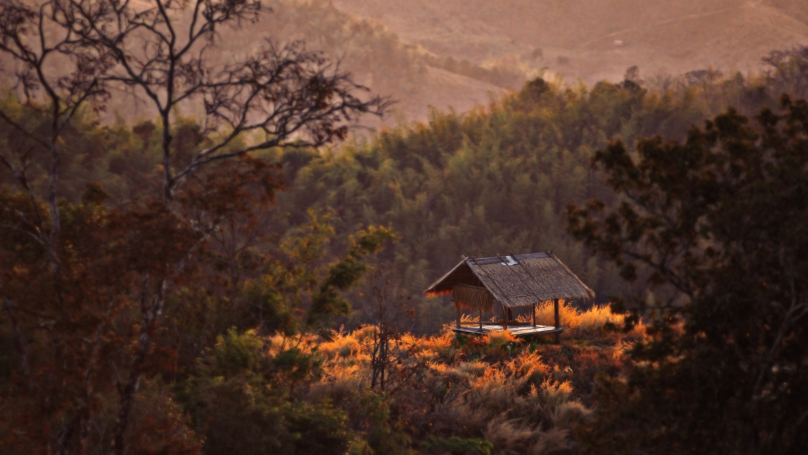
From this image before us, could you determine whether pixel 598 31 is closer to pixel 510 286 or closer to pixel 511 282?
pixel 511 282

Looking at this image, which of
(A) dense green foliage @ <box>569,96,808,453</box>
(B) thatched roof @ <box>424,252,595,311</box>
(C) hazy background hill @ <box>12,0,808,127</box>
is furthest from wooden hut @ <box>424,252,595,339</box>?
(C) hazy background hill @ <box>12,0,808,127</box>

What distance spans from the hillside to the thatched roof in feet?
276

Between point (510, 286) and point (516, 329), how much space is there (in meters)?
1.43

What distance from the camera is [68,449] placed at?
25.9 ft

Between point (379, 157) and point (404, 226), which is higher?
point (379, 157)

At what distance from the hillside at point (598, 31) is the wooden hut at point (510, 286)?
276 feet

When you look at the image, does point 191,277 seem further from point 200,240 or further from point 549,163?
point 549,163

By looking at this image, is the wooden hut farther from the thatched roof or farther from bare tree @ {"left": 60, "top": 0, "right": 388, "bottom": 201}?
bare tree @ {"left": 60, "top": 0, "right": 388, "bottom": 201}

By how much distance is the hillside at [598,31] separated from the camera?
338 feet

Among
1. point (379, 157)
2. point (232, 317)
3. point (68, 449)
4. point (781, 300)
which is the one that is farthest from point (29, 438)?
point (379, 157)

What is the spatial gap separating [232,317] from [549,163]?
24163mm

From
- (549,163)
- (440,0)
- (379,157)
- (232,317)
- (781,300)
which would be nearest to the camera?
(781,300)

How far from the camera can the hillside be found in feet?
338

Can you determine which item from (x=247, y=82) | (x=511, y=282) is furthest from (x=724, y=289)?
(x=511, y=282)
